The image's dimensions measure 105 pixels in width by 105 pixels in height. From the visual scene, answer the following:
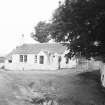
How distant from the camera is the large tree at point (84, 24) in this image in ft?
55.6

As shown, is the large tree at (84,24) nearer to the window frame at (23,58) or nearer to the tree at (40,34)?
the window frame at (23,58)

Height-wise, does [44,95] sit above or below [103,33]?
below

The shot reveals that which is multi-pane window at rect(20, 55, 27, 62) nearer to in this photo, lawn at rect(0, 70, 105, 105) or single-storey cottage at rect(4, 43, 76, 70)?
single-storey cottage at rect(4, 43, 76, 70)

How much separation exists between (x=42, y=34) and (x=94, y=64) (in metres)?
47.8

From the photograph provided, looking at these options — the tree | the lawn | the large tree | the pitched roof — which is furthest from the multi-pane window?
the tree

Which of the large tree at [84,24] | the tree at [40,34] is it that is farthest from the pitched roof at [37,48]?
the tree at [40,34]

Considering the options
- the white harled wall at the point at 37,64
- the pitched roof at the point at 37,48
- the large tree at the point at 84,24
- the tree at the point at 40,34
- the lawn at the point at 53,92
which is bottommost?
the lawn at the point at 53,92

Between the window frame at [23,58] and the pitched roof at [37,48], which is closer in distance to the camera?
the window frame at [23,58]

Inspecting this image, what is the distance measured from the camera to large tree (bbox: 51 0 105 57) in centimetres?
1695

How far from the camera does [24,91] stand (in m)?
20.1

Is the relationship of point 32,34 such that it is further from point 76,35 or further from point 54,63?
point 76,35

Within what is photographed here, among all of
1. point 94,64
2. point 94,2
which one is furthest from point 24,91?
point 94,64

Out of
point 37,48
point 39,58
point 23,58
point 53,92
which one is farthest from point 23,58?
point 53,92

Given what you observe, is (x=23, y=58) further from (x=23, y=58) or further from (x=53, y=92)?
(x=53, y=92)
